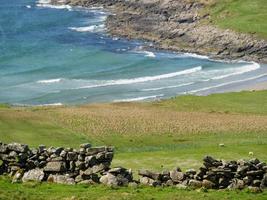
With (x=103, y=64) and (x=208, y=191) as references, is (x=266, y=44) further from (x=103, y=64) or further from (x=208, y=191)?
(x=208, y=191)

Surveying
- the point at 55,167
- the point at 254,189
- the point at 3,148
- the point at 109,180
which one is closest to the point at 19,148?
the point at 3,148

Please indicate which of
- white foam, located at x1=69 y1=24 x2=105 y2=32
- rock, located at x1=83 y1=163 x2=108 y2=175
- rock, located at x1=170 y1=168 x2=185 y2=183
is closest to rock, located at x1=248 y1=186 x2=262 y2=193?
rock, located at x1=170 y1=168 x2=185 y2=183

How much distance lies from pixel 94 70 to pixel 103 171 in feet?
242

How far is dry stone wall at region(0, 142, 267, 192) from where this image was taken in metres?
28.4

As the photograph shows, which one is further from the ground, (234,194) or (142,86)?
(234,194)

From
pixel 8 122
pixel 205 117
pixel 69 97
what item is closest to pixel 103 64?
pixel 69 97

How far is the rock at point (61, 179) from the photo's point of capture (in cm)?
2888

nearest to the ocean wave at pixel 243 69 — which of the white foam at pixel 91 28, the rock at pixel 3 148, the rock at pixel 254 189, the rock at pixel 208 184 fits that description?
the white foam at pixel 91 28

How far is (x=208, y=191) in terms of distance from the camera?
27750 mm

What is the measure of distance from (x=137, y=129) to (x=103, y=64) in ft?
167

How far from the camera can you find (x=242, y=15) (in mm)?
133750

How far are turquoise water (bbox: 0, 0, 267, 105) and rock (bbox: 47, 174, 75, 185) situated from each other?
172 feet

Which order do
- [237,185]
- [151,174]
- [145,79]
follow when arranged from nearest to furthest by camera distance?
[237,185]
[151,174]
[145,79]

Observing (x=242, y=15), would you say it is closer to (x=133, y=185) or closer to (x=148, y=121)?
(x=148, y=121)
